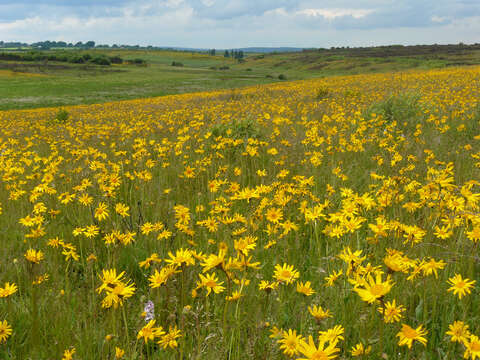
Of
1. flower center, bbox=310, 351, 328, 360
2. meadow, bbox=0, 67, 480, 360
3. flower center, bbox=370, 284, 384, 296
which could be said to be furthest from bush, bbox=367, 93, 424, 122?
flower center, bbox=310, 351, 328, 360

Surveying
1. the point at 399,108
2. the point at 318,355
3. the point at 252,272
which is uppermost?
the point at 399,108

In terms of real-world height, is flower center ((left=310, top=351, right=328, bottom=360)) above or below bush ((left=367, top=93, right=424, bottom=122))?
below

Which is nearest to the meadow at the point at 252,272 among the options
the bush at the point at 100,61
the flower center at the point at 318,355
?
the flower center at the point at 318,355

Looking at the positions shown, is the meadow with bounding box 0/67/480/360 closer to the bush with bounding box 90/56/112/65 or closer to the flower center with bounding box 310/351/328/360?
the flower center with bounding box 310/351/328/360

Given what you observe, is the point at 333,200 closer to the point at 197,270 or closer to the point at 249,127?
the point at 197,270

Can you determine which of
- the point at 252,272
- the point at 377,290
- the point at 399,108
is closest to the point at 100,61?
the point at 399,108

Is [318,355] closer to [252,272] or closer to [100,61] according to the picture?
[252,272]

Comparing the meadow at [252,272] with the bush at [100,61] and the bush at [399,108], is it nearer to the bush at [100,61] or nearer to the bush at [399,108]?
the bush at [399,108]

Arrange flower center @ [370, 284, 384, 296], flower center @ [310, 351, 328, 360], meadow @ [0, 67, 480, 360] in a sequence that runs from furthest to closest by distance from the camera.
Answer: meadow @ [0, 67, 480, 360] → flower center @ [370, 284, 384, 296] → flower center @ [310, 351, 328, 360]

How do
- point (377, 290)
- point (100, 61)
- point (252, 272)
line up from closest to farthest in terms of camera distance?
point (377, 290), point (252, 272), point (100, 61)

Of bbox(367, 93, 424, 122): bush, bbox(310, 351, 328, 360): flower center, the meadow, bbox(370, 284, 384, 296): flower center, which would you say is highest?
bbox(367, 93, 424, 122): bush

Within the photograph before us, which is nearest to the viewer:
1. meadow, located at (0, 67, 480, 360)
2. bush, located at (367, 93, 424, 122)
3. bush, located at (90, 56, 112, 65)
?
meadow, located at (0, 67, 480, 360)

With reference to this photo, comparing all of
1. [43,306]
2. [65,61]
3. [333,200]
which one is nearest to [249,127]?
[333,200]

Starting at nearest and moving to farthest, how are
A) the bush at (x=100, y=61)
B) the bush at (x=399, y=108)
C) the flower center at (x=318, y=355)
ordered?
the flower center at (x=318, y=355)
the bush at (x=399, y=108)
the bush at (x=100, y=61)
